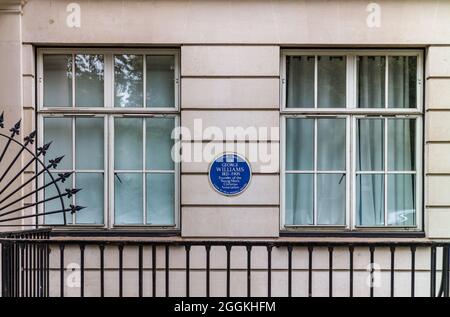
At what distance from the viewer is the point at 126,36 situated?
7.21m

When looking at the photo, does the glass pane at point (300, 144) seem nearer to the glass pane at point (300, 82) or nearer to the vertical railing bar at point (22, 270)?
the glass pane at point (300, 82)

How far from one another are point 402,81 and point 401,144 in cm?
87

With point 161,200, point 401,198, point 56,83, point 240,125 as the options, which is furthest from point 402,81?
point 56,83

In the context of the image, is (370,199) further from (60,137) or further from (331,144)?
(60,137)

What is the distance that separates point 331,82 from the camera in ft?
24.5

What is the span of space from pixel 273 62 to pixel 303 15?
0.74 meters

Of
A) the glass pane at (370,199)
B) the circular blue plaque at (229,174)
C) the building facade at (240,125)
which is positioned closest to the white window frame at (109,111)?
the building facade at (240,125)

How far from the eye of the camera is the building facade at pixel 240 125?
721 centimetres

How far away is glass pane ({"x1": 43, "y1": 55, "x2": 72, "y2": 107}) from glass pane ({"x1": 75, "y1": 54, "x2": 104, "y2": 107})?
11 cm

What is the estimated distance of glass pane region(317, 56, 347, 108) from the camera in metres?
7.47

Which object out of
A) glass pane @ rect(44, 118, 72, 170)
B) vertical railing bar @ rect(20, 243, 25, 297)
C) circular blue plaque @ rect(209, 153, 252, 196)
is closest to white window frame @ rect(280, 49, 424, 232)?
circular blue plaque @ rect(209, 153, 252, 196)

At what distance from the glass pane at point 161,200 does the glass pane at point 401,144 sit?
10.1ft

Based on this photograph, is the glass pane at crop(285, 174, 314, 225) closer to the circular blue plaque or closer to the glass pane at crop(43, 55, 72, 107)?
the circular blue plaque
